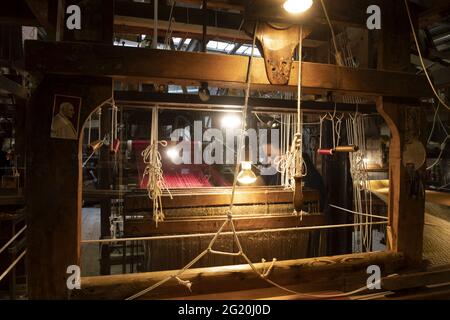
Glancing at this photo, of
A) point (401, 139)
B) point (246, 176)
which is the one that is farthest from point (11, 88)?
point (401, 139)

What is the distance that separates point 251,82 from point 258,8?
46 cm

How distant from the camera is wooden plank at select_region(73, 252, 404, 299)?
1788 millimetres

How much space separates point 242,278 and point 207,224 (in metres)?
1.25

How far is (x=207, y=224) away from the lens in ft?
10.5

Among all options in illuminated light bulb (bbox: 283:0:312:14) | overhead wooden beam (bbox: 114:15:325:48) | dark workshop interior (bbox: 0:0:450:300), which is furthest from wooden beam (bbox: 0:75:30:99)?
illuminated light bulb (bbox: 283:0:312:14)

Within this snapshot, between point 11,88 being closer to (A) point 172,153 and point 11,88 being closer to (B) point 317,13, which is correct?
(A) point 172,153

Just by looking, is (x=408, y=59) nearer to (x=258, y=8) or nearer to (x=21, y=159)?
(x=258, y=8)

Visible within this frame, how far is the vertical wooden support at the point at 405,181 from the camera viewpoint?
227cm

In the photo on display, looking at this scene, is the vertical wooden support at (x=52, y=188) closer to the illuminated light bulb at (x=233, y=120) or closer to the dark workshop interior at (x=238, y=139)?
the dark workshop interior at (x=238, y=139)

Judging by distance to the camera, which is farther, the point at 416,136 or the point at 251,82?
the point at 416,136

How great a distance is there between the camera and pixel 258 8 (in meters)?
1.85

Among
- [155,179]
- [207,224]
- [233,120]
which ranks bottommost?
[207,224]

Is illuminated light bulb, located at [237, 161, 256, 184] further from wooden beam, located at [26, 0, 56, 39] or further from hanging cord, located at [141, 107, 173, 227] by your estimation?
wooden beam, located at [26, 0, 56, 39]

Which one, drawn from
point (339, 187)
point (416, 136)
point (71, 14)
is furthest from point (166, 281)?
point (339, 187)
